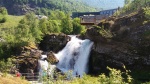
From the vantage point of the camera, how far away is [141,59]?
36.2 m

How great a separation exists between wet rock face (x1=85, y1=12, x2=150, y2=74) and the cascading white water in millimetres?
1973

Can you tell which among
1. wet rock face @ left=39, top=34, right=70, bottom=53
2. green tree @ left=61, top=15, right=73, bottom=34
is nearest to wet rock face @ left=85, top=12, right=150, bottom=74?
wet rock face @ left=39, top=34, right=70, bottom=53

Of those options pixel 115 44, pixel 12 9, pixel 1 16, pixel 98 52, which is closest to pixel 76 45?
pixel 98 52

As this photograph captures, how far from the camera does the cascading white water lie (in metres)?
44.1

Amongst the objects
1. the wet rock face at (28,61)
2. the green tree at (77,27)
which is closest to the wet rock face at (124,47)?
the wet rock face at (28,61)

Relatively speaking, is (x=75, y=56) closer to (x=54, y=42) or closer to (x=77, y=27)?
(x=54, y=42)

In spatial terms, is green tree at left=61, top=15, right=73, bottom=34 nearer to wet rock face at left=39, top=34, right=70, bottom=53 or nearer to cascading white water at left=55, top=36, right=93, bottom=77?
wet rock face at left=39, top=34, right=70, bottom=53

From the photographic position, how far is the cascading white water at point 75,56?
44.1 meters

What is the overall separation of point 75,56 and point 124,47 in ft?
36.5

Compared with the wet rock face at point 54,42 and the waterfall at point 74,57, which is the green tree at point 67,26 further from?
the waterfall at point 74,57

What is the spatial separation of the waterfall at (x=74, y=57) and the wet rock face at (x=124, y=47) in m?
2.01

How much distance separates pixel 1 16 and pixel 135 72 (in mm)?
100575

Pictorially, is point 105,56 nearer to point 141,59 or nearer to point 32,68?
point 141,59

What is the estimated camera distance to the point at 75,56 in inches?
1829
